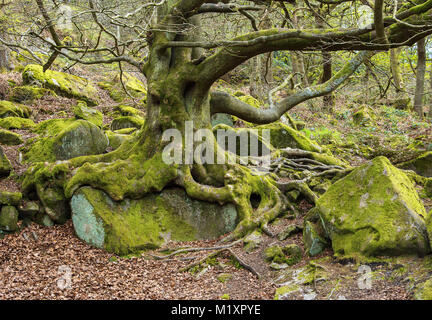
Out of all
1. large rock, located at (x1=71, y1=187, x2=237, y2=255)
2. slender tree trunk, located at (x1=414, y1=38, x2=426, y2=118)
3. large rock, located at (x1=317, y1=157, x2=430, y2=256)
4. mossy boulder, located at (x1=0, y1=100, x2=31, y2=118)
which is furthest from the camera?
slender tree trunk, located at (x1=414, y1=38, x2=426, y2=118)

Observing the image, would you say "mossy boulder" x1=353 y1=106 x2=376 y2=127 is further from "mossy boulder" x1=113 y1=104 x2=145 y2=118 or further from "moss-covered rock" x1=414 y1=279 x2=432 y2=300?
"moss-covered rock" x1=414 y1=279 x2=432 y2=300

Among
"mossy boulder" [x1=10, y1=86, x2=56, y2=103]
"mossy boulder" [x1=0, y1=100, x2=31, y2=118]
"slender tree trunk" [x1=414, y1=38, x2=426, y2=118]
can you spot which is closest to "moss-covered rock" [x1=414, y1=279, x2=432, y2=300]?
"mossy boulder" [x1=0, y1=100, x2=31, y2=118]

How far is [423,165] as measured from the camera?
1016cm

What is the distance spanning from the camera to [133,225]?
7.10 metres

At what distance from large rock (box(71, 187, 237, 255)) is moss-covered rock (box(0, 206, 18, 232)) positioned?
115 cm

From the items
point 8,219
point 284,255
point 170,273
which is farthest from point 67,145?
point 284,255

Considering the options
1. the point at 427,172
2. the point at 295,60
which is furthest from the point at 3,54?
the point at 427,172

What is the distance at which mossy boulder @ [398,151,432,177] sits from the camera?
1007 cm

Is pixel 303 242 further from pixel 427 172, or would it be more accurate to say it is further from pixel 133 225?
pixel 427 172

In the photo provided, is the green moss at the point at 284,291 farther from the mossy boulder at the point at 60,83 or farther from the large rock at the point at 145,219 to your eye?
the mossy boulder at the point at 60,83

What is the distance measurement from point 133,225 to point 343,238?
4.27 meters

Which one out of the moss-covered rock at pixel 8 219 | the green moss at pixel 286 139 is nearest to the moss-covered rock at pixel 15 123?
the moss-covered rock at pixel 8 219

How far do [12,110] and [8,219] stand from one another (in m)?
6.43
